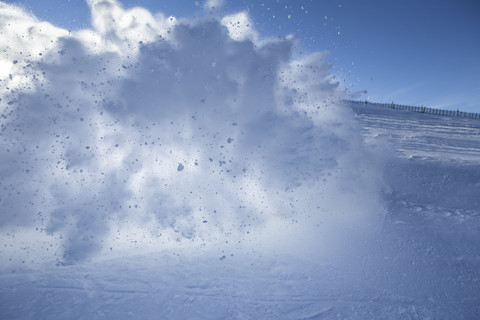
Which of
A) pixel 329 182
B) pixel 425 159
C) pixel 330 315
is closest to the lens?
pixel 330 315

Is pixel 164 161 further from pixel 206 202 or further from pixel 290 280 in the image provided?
pixel 290 280

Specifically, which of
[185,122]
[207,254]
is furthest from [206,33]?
[207,254]

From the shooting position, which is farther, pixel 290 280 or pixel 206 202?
pixel 206 202

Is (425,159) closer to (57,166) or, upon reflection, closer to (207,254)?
(207,254)

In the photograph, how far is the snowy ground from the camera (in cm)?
282

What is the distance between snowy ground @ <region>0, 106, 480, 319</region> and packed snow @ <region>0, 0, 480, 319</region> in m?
0.02

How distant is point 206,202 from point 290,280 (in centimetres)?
179

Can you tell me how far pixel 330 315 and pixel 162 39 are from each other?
4.96 meters

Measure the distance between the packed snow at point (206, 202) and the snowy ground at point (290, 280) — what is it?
20 millimetres

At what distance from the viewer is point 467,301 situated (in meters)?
2.82

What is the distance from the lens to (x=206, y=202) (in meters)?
4.33

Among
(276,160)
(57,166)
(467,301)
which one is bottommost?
(467,301)

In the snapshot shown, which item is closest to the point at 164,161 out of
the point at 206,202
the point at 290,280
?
the point at 206,202

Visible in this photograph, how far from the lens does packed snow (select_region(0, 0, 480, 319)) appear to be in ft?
10.0
